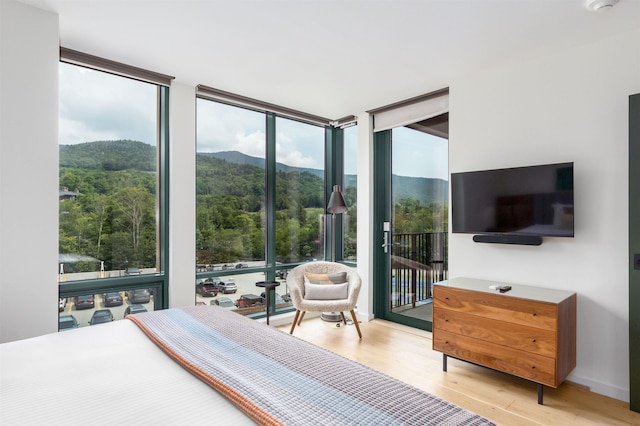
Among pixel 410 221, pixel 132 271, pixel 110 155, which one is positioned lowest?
pixel 132 271

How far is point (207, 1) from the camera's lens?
2.13m

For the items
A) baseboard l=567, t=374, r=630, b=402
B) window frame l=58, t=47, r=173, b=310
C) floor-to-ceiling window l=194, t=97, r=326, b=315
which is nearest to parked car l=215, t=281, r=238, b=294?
floor-to-ceiling window l=194, t=97, r=326, b=315

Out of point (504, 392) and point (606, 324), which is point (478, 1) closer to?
point (606, 324)

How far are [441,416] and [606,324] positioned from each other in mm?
2178

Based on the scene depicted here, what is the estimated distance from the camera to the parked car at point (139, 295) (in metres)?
3.14

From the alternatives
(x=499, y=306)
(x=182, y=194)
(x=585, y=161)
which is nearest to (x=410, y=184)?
(x=585, y=161)

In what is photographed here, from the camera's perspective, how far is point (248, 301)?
13.1ft

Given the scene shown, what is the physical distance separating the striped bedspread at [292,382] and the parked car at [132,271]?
4.76ft

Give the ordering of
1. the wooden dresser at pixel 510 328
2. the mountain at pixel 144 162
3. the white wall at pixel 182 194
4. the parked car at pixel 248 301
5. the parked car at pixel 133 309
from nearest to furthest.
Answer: the wooden dresser at pixel 510 328 → the mountain at pixel 144 162 → the parked car at pixel 133 309 → the white wall at pixel 182 194 → the parked car at pixel 248 301

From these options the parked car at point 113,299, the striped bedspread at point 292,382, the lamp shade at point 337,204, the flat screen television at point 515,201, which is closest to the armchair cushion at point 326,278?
the lamp shade at point 337,204

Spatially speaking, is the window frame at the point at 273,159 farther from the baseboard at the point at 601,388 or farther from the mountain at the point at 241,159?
the baseboard at the point at 601,388

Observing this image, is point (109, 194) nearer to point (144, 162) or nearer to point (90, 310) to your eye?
point (144, 162)

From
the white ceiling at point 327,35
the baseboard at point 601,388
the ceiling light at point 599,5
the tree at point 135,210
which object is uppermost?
the white ceiling at point 327,35

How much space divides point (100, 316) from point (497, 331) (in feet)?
10.3
